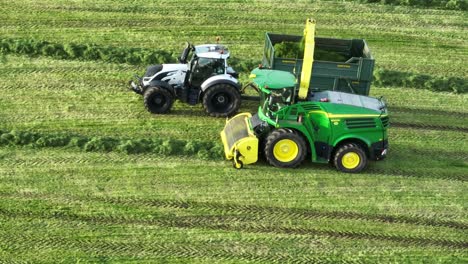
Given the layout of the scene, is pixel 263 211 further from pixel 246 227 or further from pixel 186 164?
pixel 186 164

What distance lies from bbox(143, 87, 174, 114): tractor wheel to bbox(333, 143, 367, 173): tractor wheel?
4.83 meters

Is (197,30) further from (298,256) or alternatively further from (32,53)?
(298,256)

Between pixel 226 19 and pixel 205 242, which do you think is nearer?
pixel 205 242

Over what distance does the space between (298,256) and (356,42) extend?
8206mm

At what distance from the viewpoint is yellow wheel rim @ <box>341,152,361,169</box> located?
14.8 metres

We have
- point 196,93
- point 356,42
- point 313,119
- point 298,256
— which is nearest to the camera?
point 298,256

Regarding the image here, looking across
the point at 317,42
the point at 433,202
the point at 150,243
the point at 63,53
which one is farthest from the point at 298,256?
the point at 63,53

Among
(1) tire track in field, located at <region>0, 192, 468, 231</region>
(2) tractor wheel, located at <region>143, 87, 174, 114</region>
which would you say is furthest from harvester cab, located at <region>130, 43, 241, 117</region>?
(1) tire track in field, located at <region>0, 192, 468, 231</region>

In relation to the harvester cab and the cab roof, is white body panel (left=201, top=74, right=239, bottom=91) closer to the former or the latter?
the harvester cab

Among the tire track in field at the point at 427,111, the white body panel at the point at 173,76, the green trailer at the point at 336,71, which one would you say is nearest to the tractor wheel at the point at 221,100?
the white body panel at the point at 173,76

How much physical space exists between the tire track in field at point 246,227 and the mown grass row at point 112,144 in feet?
8.43

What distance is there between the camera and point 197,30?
21.8 meters

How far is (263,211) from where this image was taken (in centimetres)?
1351

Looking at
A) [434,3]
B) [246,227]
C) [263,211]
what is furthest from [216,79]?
[434,3]
